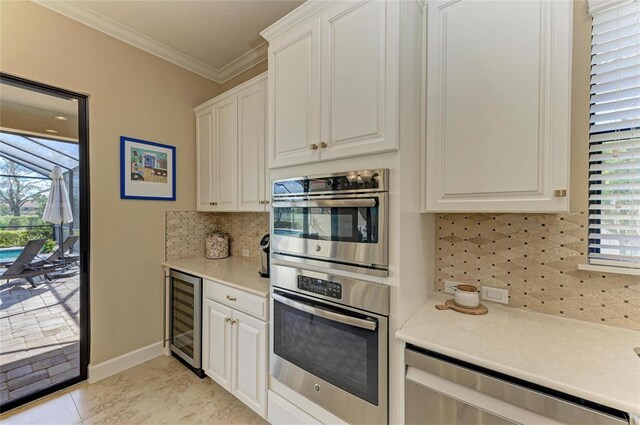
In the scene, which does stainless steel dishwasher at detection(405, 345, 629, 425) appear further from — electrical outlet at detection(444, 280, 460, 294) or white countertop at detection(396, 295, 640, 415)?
electrical outlet at detection(444, 280, 460, 294)

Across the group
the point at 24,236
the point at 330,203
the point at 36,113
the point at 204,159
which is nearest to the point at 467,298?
the point at 330,203

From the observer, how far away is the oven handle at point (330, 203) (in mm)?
1215

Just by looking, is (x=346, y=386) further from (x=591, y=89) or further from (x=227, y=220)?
(x=227, y=220)

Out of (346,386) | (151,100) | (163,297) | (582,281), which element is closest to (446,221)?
(582,281)

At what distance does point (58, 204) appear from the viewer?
81.0 inches

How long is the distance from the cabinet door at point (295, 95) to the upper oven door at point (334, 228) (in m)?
0.27

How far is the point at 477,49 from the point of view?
1.22 meters

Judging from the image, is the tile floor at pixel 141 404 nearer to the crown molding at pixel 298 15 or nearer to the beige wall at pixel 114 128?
the beige wall at pixel 114 128

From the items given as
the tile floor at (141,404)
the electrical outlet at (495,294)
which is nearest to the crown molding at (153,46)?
the electrical outlet at (495,294)

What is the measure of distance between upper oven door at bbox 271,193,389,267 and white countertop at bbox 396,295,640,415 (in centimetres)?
38

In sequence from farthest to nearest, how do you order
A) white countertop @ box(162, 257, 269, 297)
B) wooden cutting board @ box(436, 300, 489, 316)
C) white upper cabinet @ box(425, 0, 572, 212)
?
white countertop @ box(162, 257, 269, 297), wooden cutting board @ box(436, 300, 489, 316), white upper cabinet @ box(425, 0, 572, 212)

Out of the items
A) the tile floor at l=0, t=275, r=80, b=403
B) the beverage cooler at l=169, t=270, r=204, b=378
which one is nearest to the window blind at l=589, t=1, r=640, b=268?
the beverage cooler at l=169, t=270, r=204, b=378

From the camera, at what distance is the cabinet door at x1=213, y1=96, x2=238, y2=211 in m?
2.39

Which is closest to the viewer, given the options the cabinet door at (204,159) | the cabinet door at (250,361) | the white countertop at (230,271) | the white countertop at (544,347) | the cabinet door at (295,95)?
the white countertop at (544,347)
